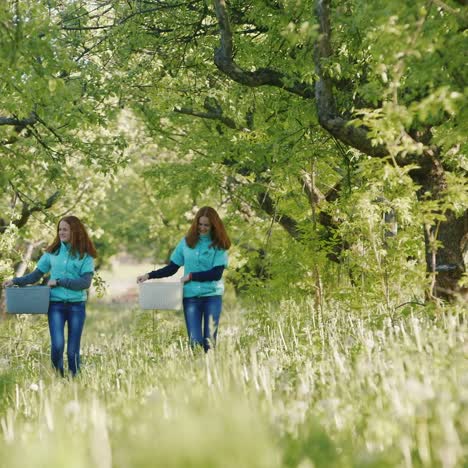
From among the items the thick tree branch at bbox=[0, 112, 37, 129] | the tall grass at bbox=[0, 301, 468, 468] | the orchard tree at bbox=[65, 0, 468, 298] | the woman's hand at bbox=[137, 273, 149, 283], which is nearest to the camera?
the tall grass at bbox=[0, 301, 468, 468]

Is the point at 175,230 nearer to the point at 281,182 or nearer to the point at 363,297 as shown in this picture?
the point at 281,182

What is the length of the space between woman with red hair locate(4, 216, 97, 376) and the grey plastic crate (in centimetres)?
27

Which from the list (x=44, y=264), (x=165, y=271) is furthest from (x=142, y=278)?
(x=44, y=264)

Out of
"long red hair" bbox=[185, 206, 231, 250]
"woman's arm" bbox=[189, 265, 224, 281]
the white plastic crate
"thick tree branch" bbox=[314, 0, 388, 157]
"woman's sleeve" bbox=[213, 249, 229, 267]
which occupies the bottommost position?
the white plastic crate

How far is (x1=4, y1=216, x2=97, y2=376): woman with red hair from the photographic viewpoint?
285 inches

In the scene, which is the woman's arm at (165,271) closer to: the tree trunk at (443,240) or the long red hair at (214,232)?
the long red hair at (214,232)

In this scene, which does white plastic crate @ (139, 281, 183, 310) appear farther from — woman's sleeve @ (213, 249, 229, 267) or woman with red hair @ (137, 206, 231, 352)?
woman's sleeve @ (213, 249, 229, 267)

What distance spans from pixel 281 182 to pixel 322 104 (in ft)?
9.82

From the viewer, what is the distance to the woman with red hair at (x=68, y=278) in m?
7.24

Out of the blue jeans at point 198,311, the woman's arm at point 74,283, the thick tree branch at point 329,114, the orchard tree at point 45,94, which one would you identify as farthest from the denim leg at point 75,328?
the thick tree branch at point 329,114

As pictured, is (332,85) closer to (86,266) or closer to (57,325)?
(86,266)

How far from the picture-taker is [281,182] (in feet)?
33.1

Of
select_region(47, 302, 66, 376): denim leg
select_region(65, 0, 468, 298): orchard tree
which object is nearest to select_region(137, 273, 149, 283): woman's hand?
select_region(47, 302, 66, 376): denim leg

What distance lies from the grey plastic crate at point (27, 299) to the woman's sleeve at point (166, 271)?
1.11m
